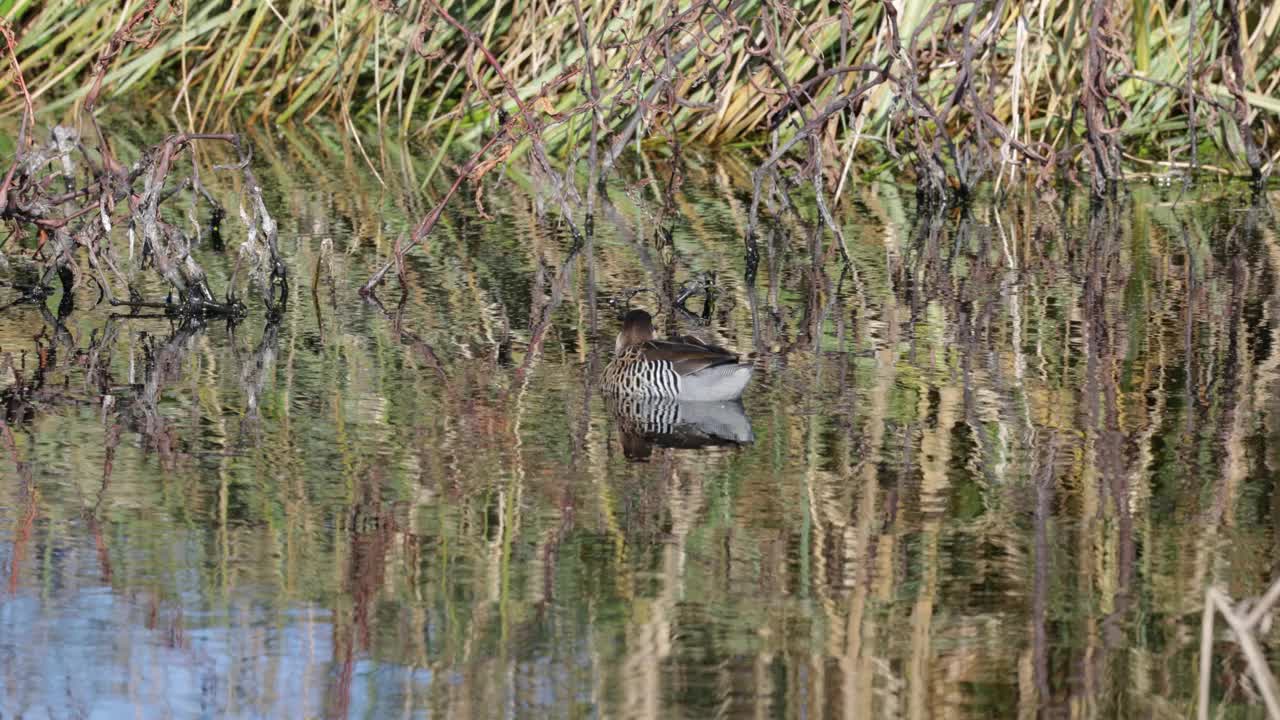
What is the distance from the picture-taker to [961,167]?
38.0 feet

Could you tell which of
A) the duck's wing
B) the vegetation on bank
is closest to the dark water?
the duck's wing

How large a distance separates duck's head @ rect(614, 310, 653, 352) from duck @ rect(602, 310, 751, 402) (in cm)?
13

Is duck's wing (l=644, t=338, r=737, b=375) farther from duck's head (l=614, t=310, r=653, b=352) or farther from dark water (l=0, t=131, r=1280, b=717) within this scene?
duck's head (l=614, t=310, r=653, b=352)

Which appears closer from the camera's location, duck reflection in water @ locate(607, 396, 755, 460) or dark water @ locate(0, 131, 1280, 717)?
dark water @ locate(0, 131, 1280, 717)

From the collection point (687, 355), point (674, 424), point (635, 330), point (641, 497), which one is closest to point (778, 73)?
point (635, 330)

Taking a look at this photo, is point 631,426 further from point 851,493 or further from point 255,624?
point 255,624

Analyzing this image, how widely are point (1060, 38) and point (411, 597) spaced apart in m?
8.72

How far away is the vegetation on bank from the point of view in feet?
33.1

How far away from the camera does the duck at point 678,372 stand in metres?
7.07

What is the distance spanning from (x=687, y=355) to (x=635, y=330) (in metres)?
0.54

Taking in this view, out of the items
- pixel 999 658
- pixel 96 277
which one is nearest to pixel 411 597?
pixel 999 658

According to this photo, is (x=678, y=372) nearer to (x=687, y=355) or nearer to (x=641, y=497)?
(x=687, y=355)

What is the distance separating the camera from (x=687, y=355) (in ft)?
23.8

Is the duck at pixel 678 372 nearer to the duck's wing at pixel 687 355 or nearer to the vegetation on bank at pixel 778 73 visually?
the duck's wing at pixel 687 355
